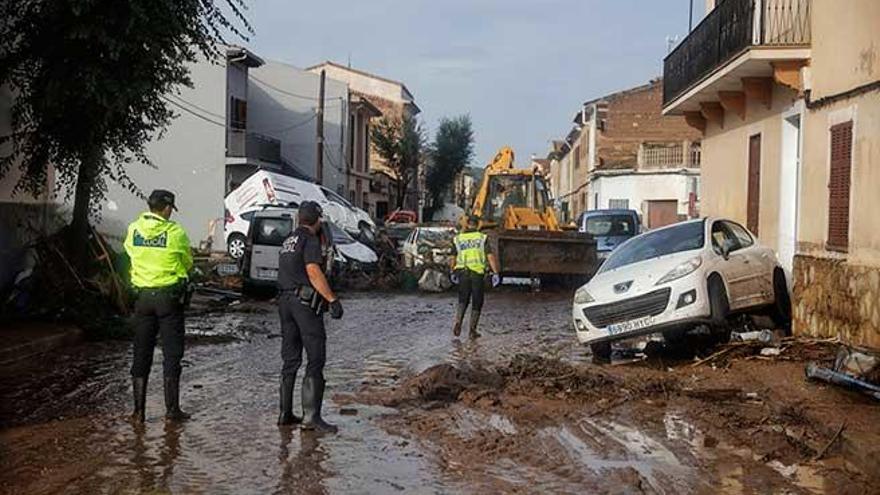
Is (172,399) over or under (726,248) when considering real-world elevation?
under

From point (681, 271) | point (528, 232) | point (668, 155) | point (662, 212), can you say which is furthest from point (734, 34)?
point (662, 212)

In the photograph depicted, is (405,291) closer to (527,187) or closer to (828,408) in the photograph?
(527,187)

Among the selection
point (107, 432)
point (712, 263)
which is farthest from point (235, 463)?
point (712, 263)

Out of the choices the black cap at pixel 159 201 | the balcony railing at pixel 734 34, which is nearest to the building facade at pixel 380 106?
the balcony railing at pixel 734 34

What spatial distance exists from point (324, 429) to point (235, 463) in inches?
47.2

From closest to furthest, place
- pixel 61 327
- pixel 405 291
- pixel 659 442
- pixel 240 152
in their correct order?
pixel 659 442
pixel 61 327
pixel 405 291
pixel 240 152

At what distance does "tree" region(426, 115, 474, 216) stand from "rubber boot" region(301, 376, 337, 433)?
65.6 metres

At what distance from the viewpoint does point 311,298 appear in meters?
8.55

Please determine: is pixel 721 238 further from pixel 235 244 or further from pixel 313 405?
pixel 235 244

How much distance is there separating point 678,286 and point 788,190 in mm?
4869

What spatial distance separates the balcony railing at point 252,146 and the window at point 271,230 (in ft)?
55.8

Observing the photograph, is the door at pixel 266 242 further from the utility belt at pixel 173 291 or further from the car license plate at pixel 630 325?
the utility belt at pixel 173 291

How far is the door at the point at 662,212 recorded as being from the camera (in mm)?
45219

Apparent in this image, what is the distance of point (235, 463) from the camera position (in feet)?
24.4
